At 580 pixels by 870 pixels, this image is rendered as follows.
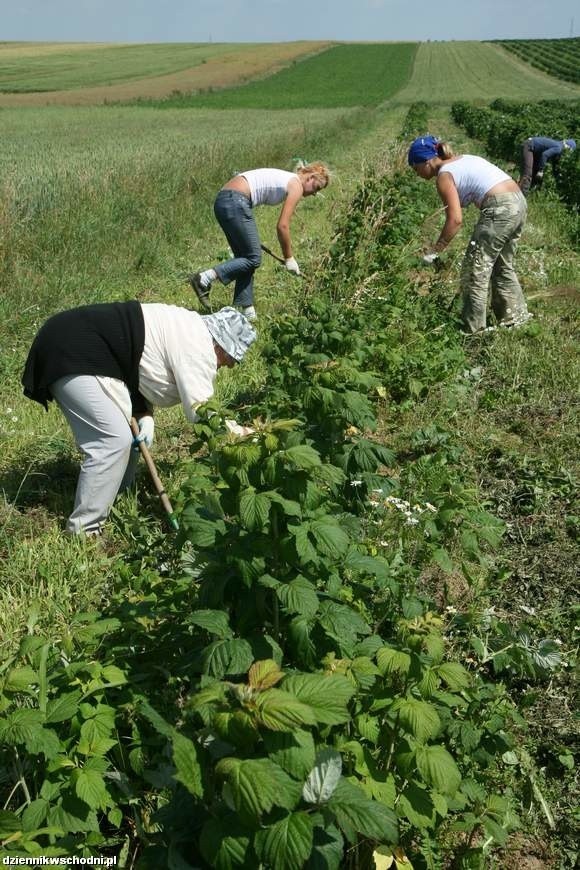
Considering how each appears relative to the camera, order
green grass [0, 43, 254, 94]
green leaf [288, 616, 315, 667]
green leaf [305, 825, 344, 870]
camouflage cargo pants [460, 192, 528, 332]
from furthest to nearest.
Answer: green grass [0, 43, 254, 94]
camouflage cargo pants [460, 192, 528, 332]
green leaf [288, 616, 315, 667]
green leaf [305, 825, 344, 870]

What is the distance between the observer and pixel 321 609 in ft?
6.40

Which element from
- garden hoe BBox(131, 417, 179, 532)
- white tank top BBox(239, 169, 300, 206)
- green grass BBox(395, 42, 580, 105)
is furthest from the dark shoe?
green grass BBox(395, 42, 580, 105)

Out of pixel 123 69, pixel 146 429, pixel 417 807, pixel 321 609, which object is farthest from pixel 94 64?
pixel 417 807

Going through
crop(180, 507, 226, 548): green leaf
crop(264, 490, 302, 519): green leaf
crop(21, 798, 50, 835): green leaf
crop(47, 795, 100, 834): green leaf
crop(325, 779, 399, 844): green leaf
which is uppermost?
crop(264, 490, 302, 519): green leaf

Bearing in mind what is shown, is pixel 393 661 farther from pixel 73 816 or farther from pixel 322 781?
pixel 73 816

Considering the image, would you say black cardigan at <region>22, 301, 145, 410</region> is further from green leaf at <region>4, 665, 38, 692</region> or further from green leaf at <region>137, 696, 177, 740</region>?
green leaf at <region>137, 696, 177, 740</region>

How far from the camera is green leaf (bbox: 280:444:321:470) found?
182 centimetres

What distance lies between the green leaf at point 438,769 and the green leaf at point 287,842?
48cm

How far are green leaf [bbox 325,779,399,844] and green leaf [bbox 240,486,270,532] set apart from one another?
24.6 inches

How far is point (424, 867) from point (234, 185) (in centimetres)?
559

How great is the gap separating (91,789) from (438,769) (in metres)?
0.83

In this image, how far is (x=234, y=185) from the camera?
6402 mm

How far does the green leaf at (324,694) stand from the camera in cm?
143

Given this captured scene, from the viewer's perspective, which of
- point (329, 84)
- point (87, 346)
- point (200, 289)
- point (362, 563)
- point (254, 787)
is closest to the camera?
point (254, 787)
